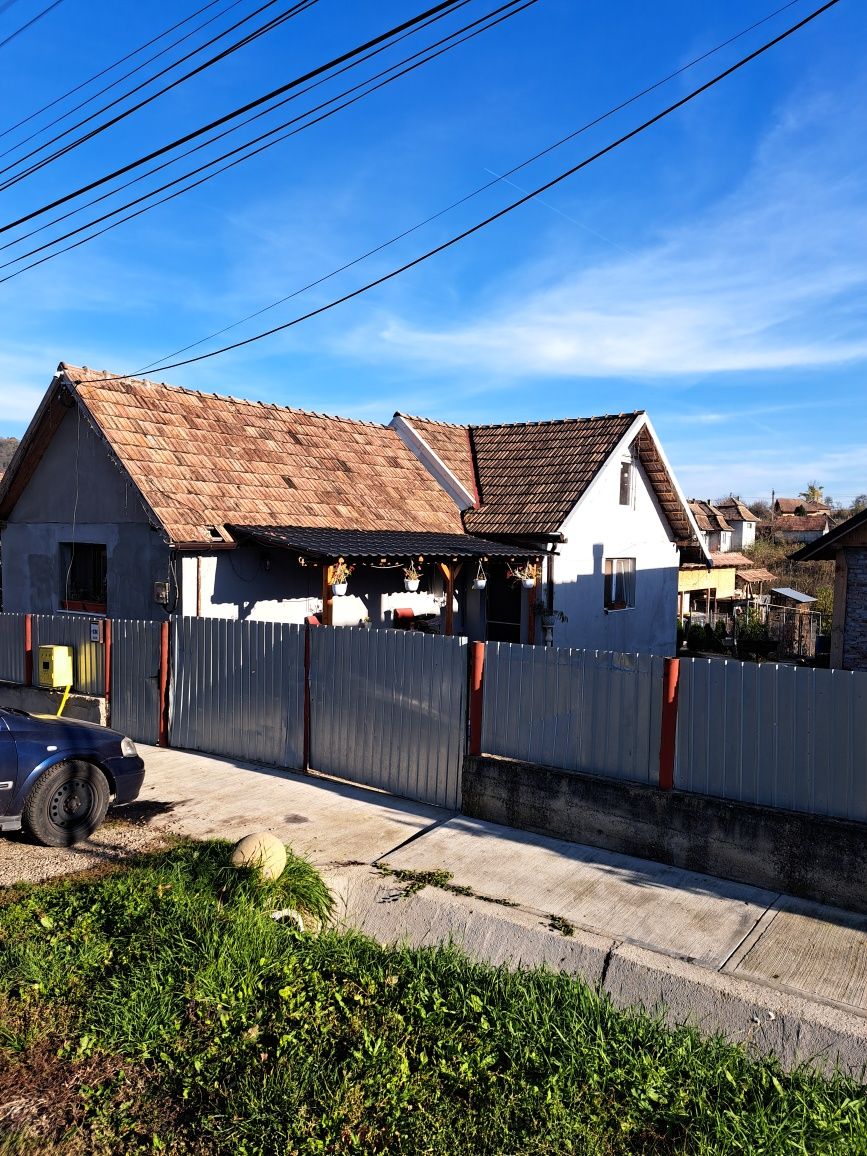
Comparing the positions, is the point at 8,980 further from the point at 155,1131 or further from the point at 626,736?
the point at 626,736

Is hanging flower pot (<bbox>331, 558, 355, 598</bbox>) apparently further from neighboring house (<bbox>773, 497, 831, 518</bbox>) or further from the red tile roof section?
neighboring house (<bbox>773, 497, 831, 518</bbox>)

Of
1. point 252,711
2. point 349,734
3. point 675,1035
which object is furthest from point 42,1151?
point 252,711

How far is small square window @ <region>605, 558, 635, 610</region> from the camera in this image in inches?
744

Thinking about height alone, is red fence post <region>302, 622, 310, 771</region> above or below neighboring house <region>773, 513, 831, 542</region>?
below

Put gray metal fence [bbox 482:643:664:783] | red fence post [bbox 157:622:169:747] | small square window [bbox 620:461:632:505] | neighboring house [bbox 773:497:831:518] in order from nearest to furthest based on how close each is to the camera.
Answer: gray metal fence [bbox 482:643:664:783], red fence post [bbox 157:622:169:747], small square window [bbox 620:461:632:505], neighboring house [bbox 773:497:831:518]

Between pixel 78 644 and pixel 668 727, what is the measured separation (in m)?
8.97

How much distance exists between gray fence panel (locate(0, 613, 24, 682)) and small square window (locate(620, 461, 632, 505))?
40.5 ft

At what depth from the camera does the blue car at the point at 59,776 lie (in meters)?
7.09

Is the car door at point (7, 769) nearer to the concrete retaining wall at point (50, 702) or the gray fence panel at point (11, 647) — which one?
the concrete retaining wall at point (50, 702)

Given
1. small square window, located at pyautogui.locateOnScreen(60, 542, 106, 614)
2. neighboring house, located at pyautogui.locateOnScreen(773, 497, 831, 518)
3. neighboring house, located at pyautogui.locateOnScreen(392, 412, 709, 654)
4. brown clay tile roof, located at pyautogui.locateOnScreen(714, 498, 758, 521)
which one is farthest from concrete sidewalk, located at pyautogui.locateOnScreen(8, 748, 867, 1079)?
neighboring house, located at pyautogui.locateOnScreen(773, 497, 831, 518)

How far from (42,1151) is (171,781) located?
243 inches

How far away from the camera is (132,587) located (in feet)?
44.1

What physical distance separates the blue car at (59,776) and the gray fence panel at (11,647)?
241 inches

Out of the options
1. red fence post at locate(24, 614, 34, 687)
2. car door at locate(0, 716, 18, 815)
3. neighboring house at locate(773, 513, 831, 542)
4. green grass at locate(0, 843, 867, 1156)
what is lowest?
green grass at locate(0, 843, 867, 1156)
